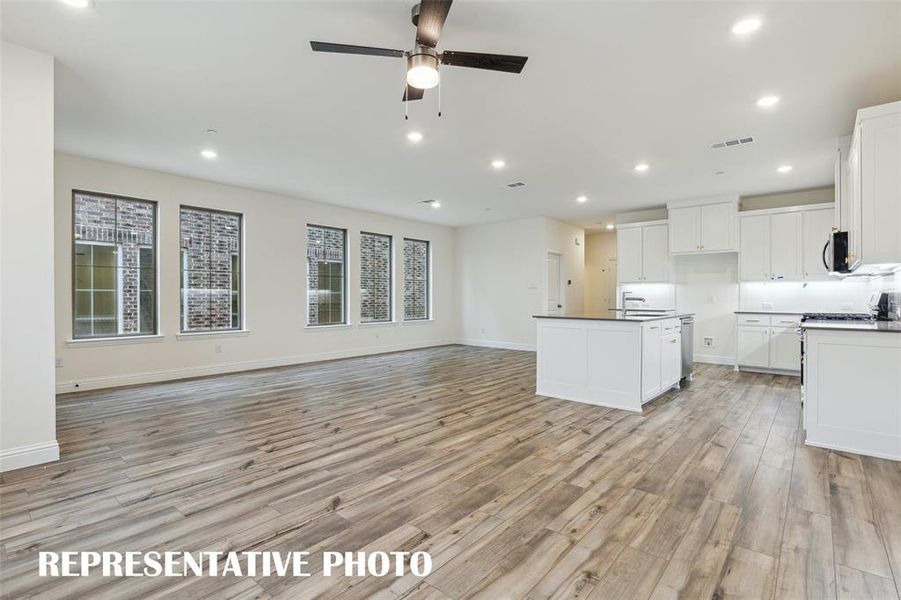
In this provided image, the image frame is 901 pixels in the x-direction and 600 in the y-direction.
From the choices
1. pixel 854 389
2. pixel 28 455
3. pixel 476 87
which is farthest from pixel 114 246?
Result: pixel 854 389

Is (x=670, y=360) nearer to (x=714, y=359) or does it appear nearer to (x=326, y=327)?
(x=714, y=359)

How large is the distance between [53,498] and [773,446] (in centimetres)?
495

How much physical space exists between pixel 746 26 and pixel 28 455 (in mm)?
5541

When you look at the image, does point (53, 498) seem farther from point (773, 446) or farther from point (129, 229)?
point (773, 446)

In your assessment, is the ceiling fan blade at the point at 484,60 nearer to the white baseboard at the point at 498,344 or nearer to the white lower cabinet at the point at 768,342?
the white lower cabinet at the point at 768,342

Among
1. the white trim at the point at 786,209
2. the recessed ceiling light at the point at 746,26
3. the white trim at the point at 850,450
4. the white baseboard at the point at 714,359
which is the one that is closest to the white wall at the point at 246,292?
the white baseboard at the point at 714,359

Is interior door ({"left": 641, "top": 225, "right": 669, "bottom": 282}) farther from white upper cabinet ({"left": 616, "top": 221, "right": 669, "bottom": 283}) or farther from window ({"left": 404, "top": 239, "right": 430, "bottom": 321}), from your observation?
window ({"left": 404, "top": 239, "right": 430, "bottom": 321})

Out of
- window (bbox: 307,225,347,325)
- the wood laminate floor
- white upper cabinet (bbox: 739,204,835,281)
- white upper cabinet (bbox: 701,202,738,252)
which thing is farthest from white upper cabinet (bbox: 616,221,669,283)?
window (bbox: 307,225,347,325)

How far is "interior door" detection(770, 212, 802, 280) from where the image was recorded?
6.30 meters

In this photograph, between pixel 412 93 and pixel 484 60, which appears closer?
pixel 484 60

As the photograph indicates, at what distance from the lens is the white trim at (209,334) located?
235 inches

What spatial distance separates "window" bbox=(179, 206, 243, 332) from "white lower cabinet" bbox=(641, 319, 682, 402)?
586 centimetres

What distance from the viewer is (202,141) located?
181 inches

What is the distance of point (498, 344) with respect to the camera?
958cm
